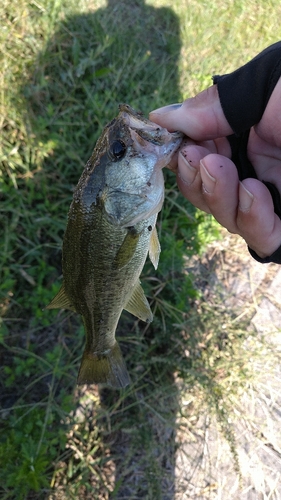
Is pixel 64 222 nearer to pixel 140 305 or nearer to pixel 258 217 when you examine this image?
pixel 140 305

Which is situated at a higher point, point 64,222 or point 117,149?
point 117,149

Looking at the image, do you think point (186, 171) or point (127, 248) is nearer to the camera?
point (127, 248)

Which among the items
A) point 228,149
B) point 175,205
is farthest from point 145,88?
point 228,149

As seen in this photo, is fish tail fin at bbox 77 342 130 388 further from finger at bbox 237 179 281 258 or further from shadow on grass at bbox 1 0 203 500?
finger at bbox 237 179 281 258

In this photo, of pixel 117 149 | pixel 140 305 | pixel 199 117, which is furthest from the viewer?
pixel 140 305

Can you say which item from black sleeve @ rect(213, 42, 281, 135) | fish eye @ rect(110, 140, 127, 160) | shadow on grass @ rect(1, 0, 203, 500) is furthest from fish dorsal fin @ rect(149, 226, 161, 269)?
shadow on grass @ rect(1, 0, 203, 500)

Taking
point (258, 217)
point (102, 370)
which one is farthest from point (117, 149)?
point (102, 370)

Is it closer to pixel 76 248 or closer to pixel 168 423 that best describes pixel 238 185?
pixel 76 248
